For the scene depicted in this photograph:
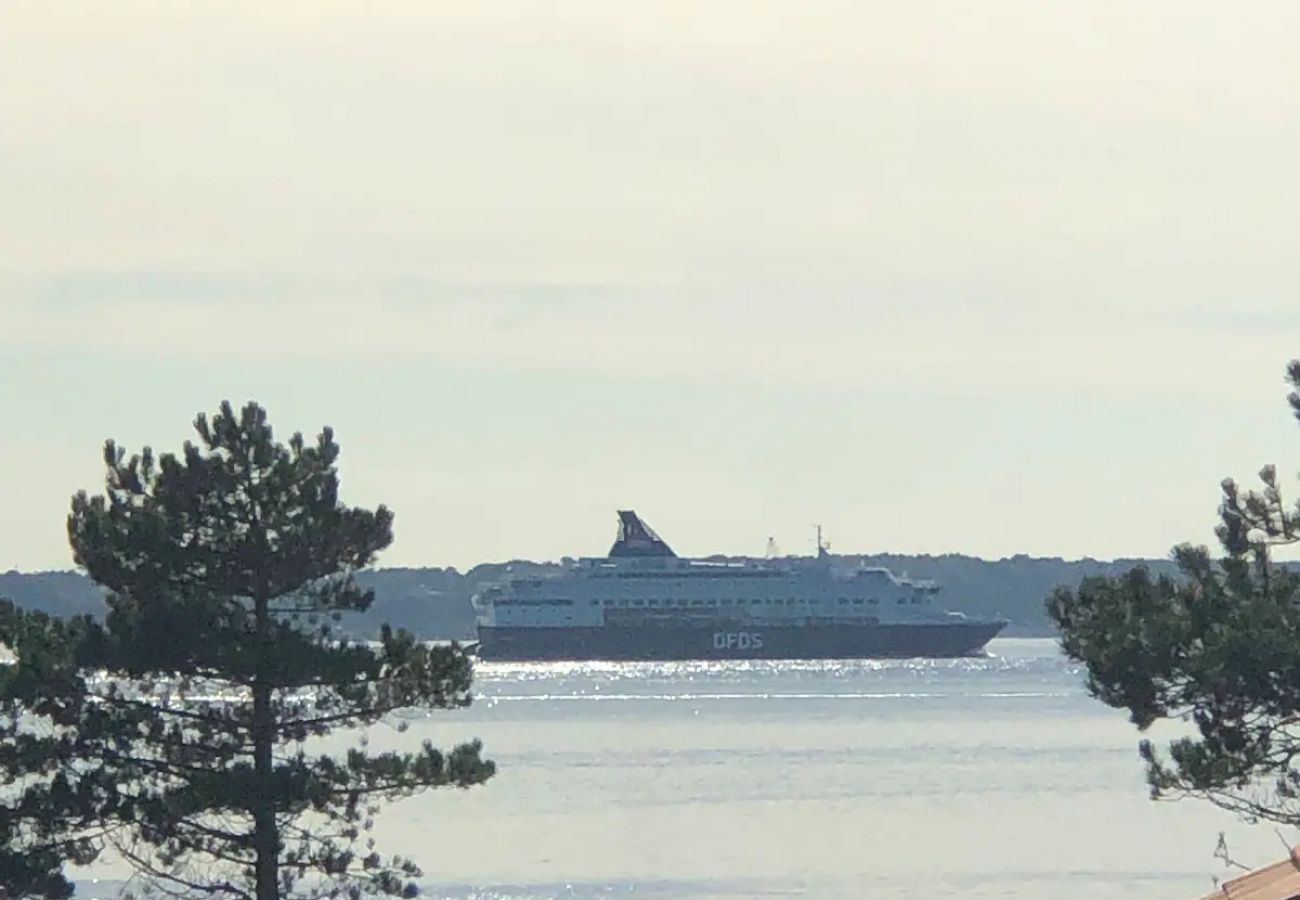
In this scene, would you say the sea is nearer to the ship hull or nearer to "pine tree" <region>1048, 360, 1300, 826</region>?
"pine tree" <region>1048, 360, 1300, 826</region>

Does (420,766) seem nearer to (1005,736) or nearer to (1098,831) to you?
(1098,831)

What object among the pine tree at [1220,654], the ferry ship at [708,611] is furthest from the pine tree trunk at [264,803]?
the ferry ship at [708,611]

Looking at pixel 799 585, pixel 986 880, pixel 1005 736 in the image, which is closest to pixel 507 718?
pixel 1005 736

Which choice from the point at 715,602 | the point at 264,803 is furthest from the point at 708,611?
the point at 264,803

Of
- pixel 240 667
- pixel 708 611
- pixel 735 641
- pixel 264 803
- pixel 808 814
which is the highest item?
pixel 708 611

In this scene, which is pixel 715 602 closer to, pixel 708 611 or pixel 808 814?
pixel 708 611

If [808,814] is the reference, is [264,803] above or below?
above

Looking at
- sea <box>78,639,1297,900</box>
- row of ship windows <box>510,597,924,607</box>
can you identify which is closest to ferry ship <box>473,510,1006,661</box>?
row of ship windows <box>510,597,924,607</box>
